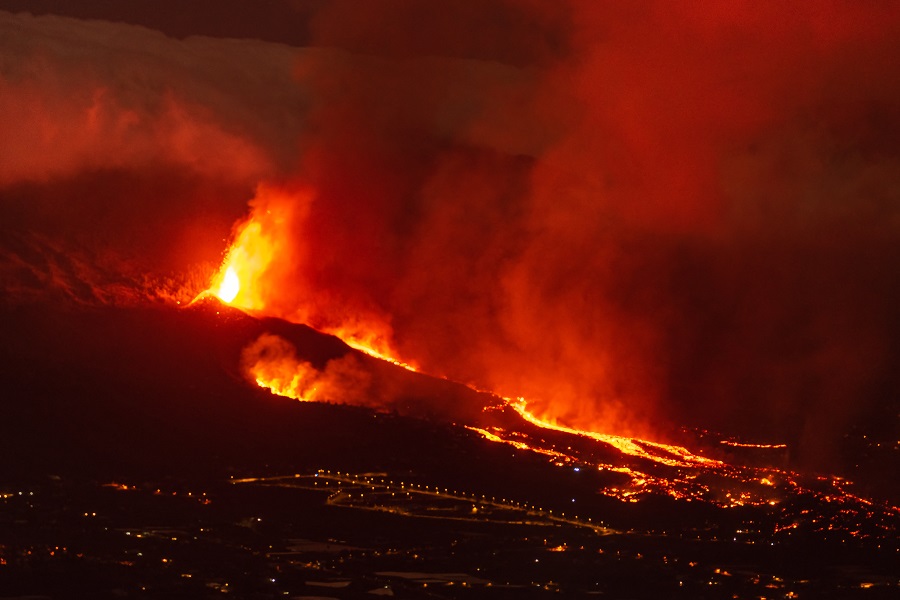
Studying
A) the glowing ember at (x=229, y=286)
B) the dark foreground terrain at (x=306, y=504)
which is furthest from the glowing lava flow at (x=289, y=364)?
the dark foreground terrain at (x=306, y=504)

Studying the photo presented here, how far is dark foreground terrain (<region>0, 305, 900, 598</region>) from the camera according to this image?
8.19 metres

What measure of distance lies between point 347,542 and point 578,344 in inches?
277

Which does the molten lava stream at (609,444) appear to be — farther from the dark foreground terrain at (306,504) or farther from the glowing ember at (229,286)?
the dark foreground terrain at (306,504)

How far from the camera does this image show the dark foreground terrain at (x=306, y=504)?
819 cm

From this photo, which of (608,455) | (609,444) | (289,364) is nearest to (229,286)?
(289,364)

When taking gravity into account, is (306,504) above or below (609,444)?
below

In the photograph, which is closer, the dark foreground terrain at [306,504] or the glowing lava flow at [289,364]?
the dark foreground terrain at [306,504]

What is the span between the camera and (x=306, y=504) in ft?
30.7

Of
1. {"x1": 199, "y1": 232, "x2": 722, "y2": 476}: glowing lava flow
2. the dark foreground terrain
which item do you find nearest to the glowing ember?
{"x1": 199, "y1": 232, "x2": 722, "y2": 476}: glowing lava flow

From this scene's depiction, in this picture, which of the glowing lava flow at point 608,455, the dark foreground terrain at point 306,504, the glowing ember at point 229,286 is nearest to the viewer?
the dark foreground terrain at point 306,504

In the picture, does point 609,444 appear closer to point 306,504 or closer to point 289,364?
point 289,364

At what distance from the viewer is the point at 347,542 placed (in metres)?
8.86

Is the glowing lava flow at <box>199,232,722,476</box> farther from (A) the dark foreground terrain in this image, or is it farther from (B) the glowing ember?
(A) the dark foreground terrain

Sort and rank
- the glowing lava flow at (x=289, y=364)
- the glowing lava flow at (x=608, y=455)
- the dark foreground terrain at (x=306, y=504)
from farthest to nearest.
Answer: the glowing lava flow at (x=289, y=364)
the glowing lava flow at (x=608, y=455)
the dark foreground terrain at (x=306, y=504)
